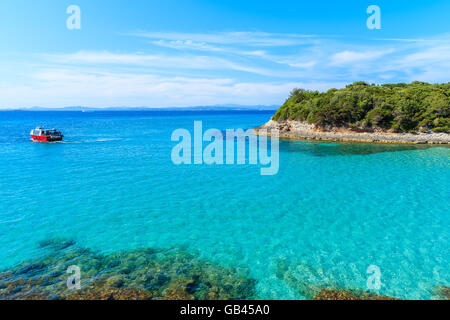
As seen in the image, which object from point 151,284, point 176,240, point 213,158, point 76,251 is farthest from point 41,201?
point 213,158

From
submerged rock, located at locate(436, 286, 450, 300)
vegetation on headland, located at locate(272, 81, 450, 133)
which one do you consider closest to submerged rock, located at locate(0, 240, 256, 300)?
submerged rock, located at locate(436, 286, 450, 300)

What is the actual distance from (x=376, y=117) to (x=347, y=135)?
21.6 feet

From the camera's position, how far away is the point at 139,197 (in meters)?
20.2

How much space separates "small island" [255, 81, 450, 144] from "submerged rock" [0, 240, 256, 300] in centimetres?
4824

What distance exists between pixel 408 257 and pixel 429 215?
671 cm

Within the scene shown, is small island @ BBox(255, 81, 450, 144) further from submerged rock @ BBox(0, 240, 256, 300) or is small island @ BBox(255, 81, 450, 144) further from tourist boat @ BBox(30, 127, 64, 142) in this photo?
submerged rock @ BBox(0, 240, 256, 300)

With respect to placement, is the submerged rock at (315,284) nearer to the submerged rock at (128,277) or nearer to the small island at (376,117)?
the submerged rock at (128,277)

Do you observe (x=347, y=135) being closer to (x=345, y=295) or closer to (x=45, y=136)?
(x=345, y=295)

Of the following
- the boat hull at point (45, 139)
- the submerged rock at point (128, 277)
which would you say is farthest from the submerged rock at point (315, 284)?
the boat hull at point (45, 139)

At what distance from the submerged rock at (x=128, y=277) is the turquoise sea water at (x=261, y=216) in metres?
0.78

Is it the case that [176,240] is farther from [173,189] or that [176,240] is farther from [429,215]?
[429,215]

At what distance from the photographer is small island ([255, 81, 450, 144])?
48500mm

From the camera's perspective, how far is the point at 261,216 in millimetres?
16938

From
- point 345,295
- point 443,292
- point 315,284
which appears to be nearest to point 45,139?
point 315,284
